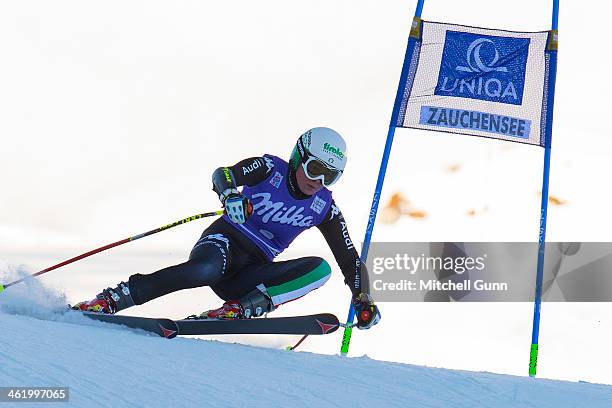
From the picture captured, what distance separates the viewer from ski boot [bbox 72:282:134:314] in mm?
4445

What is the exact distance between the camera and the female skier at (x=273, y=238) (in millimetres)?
4703

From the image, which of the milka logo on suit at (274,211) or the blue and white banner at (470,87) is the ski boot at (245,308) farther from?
the blue and white banner at (470,87)

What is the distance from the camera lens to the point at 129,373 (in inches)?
121

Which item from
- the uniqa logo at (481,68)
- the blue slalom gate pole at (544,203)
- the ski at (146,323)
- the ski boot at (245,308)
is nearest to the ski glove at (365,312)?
the ski boot at (245,308)

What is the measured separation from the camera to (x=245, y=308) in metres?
4.82

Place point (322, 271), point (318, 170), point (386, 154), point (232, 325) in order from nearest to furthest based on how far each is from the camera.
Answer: point (232, 325) → point (318, 170) → point (322, 271) → point (386, 154)

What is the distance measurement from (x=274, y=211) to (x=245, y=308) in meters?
0.65

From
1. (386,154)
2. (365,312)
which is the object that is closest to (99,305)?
(365,312)

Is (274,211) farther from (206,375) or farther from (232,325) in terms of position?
(206,375)

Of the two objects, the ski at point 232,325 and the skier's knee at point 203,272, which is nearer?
the ski at point 232,325

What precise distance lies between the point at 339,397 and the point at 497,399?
2.97 feet

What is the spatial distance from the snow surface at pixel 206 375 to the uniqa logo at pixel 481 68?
3162mm

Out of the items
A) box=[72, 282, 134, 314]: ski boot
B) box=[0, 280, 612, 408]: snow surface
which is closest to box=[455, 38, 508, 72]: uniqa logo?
box=[0, 280, 612, 408]: snow surface

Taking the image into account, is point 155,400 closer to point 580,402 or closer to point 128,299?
point 128,299
